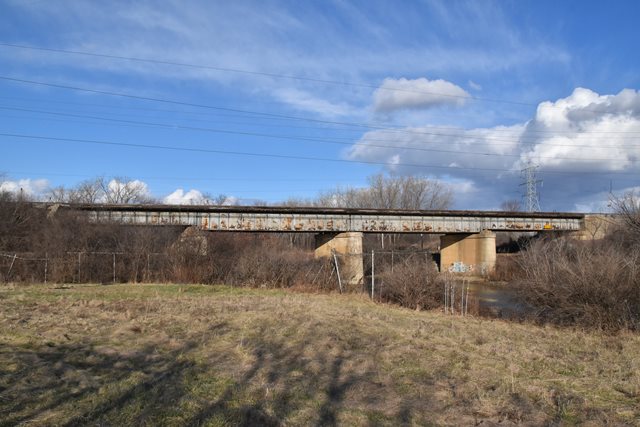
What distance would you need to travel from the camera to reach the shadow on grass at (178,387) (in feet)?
20.4

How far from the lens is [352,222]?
43.5 metres

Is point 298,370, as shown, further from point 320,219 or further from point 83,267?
point 320,219

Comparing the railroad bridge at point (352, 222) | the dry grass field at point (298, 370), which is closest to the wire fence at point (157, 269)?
the railroad bridge at point (352, 222)

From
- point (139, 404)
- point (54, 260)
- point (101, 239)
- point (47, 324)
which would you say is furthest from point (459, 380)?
point (101, 239)

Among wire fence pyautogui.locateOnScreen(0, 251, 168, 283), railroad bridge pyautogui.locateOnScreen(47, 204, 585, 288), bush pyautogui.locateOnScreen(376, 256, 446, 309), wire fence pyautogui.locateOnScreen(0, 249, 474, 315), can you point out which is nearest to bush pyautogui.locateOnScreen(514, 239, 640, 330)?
bush pyautogui.locateOnScreen(376, 256, 446, 309)

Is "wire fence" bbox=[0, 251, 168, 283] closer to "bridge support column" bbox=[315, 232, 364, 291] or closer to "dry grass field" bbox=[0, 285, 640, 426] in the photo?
"bridge support column" bbox=[315, 232, 364, 291]

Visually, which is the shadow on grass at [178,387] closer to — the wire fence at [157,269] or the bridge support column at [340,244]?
the wire fence at [157,269]

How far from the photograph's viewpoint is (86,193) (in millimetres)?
81125

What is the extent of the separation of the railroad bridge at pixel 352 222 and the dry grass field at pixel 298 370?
21.2 m

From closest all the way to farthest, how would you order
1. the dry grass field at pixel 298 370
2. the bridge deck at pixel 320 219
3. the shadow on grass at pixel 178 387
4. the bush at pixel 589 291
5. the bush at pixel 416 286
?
the shadow on grass at pixel 178 387 < the dry grass field at pixel 298 370 < the bush at pixel 589 291 < the bush at pixel 416 286 < the bridge deck at pixel 320 219

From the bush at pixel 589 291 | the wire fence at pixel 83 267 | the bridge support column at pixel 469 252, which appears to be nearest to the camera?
the bush at pixel 589 291

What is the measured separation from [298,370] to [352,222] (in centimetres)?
3495

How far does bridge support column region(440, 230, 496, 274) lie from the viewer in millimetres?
47312

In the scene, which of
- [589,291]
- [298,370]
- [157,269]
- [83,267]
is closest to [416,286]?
[589,291]
